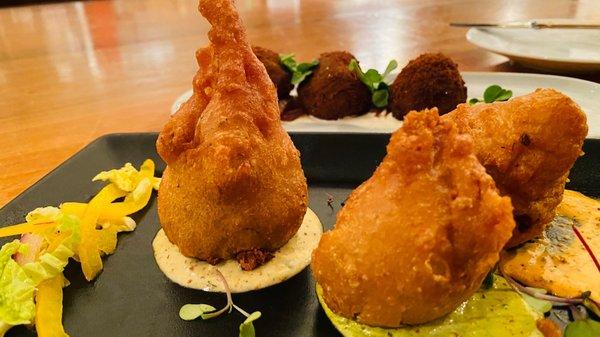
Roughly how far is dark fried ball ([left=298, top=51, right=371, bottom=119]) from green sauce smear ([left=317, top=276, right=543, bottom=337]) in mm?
1953

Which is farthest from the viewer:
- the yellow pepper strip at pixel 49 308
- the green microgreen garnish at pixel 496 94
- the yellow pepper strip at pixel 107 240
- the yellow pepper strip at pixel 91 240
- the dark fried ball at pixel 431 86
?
the green microgreen garnish at pixel 496 94

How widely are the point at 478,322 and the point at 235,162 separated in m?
0.99

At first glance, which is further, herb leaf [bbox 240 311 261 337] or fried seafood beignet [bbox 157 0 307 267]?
fried seafood beignet [bbox 157 0 307 267]

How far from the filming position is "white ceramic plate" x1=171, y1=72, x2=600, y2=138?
3.38m

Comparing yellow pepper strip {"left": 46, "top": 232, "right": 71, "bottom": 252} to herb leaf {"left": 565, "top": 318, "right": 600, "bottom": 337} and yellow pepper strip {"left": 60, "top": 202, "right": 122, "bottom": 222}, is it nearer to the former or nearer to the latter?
yellow pepper strip {"left": 60, "top": 202, "right": 122, "bottom": 222}

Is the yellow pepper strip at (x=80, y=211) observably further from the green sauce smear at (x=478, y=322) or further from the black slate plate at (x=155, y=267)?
the green sauce smear at (x=478, y=322)

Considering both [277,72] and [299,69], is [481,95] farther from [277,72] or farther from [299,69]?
[277,72]

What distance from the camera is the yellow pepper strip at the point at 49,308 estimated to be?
178cm

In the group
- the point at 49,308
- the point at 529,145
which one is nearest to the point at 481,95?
the point at 529,145

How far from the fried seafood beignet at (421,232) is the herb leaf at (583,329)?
1.06 feet

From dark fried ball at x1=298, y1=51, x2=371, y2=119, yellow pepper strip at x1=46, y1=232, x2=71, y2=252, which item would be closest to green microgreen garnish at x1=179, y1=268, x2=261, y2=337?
yellow pepper strip at x1=46, y1=232, x2=71, y2=252

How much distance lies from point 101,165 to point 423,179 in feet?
6.44

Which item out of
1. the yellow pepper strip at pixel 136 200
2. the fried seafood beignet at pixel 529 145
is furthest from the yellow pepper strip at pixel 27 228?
the fried seafood beignet at pixel 529 145

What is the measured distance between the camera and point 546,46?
4547 millimetres
